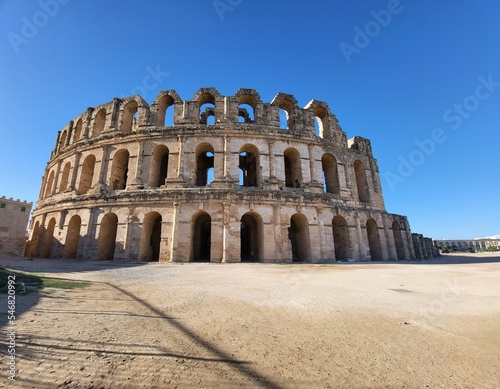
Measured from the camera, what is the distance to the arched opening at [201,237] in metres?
17.8


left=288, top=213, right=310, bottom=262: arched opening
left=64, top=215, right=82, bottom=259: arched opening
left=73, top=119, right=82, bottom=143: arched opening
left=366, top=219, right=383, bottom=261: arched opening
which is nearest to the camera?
left=288, top=213, right=310, bottom=262: arched opening

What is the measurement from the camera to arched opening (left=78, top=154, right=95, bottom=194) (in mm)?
18375

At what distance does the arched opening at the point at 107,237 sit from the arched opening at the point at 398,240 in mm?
23617

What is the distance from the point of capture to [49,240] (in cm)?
1819

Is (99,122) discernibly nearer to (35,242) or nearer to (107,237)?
(107,237)

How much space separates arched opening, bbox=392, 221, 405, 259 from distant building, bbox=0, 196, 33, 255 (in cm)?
3064

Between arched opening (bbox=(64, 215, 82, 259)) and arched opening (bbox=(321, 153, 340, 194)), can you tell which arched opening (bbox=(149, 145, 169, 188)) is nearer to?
arched opening (bbox=(64, 215, 82, 259))

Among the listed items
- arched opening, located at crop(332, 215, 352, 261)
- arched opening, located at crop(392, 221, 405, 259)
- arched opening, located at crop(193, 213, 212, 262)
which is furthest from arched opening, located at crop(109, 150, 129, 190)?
arched opening, located at crop(392, 221, 405, 259)

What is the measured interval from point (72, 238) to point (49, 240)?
2.96 m

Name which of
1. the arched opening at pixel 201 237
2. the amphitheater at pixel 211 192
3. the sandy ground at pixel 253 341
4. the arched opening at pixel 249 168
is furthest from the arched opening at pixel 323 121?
the sandy ground at pixel 253 341

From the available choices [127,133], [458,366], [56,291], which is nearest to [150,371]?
[458,366]

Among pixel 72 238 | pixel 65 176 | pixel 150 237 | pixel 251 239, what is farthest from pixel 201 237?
pixel 65 176

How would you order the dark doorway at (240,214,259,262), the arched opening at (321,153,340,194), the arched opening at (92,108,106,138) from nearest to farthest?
1. the dark doorway at (240,214,259,262)
2. the arched opening at (321,153,340,194)
3. the arched opening at (92,108,106,138)

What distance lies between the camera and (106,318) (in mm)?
3580
